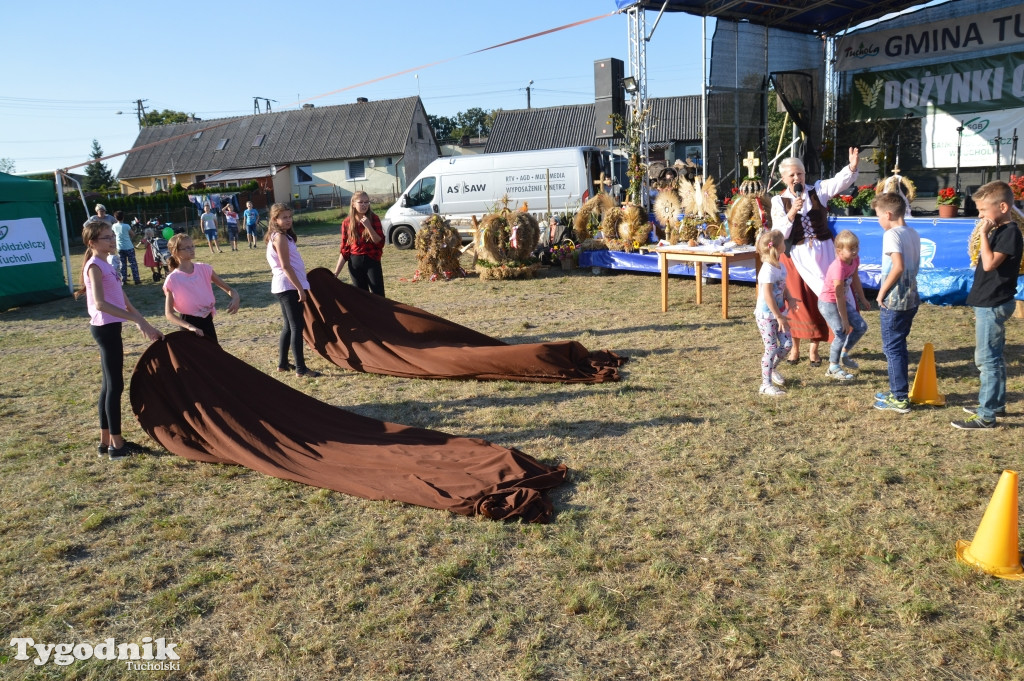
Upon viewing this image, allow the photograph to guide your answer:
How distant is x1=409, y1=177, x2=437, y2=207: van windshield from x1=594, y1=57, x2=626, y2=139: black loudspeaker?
203 inches

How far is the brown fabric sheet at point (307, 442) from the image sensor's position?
4.46 m

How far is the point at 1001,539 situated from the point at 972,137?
1712 cm

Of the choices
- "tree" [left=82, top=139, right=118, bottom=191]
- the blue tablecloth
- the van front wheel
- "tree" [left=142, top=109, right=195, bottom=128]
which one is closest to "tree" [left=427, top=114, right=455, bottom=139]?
"tree" [left=142, top=109, right=195, bottom=128]

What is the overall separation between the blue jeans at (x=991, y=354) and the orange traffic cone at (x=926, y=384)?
506 mm

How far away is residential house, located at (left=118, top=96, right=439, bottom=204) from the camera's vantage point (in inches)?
1767

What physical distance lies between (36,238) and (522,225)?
9.74m

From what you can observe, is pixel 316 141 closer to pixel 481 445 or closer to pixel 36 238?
pixel 36 238

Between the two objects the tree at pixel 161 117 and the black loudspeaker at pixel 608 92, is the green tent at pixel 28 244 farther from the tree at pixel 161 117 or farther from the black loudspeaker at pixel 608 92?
the tree at pixel 161 117

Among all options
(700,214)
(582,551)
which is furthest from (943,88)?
(582,551)

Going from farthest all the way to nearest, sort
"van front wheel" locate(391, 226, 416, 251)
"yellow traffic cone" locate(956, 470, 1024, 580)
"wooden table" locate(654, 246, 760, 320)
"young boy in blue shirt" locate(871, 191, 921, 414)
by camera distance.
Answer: "van front wheel" locate(391, 226, 416, 251) → "wooden table" locate(654, 246, 760, 320) → "young boy in blue shirt" locate(871, 191, 921, 414) → "yellow traffic cone" locate(956, 470, 1024, 580)

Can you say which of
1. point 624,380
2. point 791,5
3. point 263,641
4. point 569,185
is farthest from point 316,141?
point 263,641

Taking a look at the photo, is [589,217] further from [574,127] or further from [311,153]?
[311,153]

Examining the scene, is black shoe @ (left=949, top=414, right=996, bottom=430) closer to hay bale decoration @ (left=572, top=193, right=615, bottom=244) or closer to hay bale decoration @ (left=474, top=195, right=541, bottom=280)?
hay bale decoration @ (left=474, top=195, right=541, bottom=280)

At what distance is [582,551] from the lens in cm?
376
